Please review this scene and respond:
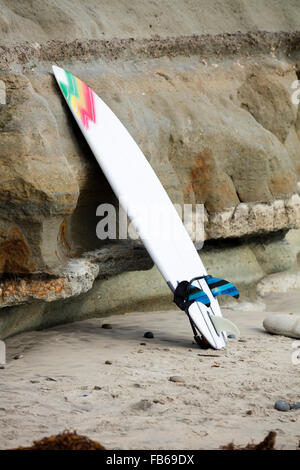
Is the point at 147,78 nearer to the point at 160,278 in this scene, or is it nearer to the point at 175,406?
the point at 160,278

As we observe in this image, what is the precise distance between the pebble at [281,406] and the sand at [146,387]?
0.09 feet

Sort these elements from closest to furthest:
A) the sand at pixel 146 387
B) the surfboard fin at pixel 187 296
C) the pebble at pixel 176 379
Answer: the sand at pixel 146 387
the pebble at pixel 176 379
the surfboard fin at pixel 187 296

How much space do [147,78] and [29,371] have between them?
290 centimetres

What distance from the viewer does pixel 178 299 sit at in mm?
4480

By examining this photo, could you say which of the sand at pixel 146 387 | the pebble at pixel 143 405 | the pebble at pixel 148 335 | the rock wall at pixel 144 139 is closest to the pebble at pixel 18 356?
the sand at pixel 146 387

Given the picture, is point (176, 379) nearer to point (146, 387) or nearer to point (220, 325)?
point (146, 387)

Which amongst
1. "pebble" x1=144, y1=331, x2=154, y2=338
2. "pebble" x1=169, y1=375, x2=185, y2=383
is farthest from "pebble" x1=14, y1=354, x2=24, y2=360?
"pebble" x1=169, y1=375, x2=185, y2=383

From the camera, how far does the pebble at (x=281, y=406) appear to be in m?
3.18

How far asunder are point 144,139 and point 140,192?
0.59 metres

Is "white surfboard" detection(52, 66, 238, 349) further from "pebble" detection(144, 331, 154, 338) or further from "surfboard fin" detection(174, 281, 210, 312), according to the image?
"pebble" detection(144, 331, 154, 338)

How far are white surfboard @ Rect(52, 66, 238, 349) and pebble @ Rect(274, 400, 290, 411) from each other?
3.96 feet

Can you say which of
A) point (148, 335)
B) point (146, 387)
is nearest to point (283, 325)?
point (148, 335)

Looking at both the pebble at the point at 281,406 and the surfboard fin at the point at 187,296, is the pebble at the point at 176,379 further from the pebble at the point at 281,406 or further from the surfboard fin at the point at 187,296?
the surfboard fin at the point at 187,296

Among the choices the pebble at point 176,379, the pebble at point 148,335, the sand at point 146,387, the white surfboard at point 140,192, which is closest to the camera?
the sand at point 146,387
